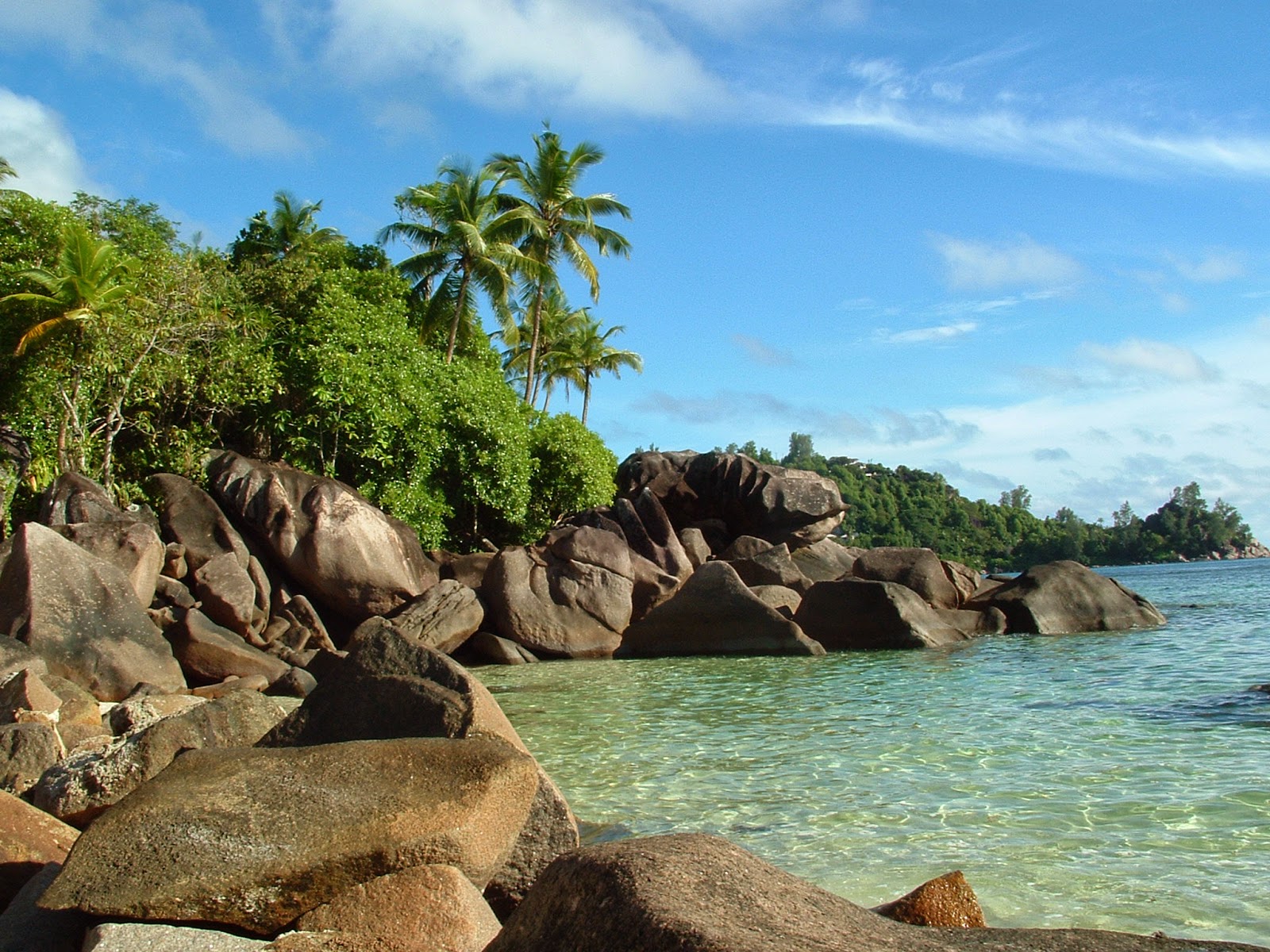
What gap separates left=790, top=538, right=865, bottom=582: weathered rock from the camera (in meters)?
25.4

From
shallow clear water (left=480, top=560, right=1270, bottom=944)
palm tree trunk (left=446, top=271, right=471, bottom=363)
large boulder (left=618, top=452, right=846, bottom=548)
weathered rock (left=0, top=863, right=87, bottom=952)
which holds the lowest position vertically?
shallow clear water (left=480, top=560, right=1270, bottom=944)

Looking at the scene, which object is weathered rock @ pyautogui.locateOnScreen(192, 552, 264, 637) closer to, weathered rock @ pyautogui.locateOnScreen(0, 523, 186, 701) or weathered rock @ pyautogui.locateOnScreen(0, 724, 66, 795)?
weathered rock @ pyautogui.locateOnScreen(0, 523, 186, 701)

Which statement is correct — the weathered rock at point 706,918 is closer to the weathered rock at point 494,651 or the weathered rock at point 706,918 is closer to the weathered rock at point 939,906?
the weathered rock at point 939,906

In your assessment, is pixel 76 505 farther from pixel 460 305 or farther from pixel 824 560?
pixel 824 560

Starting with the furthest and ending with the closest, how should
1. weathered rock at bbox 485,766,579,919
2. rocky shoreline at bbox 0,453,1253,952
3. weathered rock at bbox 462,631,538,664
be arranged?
weathered rock at bbox 462,631,538,664
weathered rock at bbox 485,766,579,919
rocky shoreline at bbox 0,453,1253,952

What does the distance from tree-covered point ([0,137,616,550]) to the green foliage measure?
0.04m

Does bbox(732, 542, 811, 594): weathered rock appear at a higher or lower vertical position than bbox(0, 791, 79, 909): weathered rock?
higher

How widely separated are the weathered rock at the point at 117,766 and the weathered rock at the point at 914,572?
646 inches

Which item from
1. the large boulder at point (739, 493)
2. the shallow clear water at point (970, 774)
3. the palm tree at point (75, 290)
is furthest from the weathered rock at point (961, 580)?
the palm tree at point (75, 290)

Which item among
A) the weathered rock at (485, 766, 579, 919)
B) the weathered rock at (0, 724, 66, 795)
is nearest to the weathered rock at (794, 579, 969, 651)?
the weathered rock at (0, 724, 66, 795)

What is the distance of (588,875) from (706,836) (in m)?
0.52

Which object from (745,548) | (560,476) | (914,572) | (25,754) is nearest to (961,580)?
(914,572)

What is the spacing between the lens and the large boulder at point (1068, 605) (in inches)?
779

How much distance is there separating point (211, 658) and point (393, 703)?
9100 millimetres
